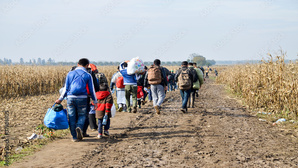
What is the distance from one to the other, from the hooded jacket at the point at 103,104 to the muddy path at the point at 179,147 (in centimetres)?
65

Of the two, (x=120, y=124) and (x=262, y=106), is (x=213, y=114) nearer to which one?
(x=262, y=106)

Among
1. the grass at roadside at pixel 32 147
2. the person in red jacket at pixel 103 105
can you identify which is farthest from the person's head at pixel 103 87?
the grass at roadside at pixel 32 147

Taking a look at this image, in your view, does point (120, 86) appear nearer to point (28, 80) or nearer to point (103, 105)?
point (103, 105)

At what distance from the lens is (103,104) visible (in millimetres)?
8258

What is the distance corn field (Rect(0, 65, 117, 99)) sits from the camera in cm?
1886

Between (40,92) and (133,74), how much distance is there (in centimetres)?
1144

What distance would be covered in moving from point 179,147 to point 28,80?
15.9 metres

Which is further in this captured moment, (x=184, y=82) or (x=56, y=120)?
(x=184, y=82)

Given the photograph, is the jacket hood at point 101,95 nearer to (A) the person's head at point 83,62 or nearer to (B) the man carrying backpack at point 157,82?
(A) the person's head at point 83,62

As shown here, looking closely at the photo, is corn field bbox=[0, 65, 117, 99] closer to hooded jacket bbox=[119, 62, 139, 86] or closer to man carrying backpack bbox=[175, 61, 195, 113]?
hooded jacket bbox=[119, 62, 139, 86]

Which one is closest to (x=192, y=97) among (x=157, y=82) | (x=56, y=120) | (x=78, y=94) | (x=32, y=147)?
(x=157, y=82)

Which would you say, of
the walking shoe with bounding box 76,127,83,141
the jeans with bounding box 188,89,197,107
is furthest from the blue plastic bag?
the jeans with bounding box 188,89,197,107

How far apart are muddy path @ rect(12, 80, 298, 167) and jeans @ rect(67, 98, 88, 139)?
0.48m

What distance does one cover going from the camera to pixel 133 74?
12055 millimetres
